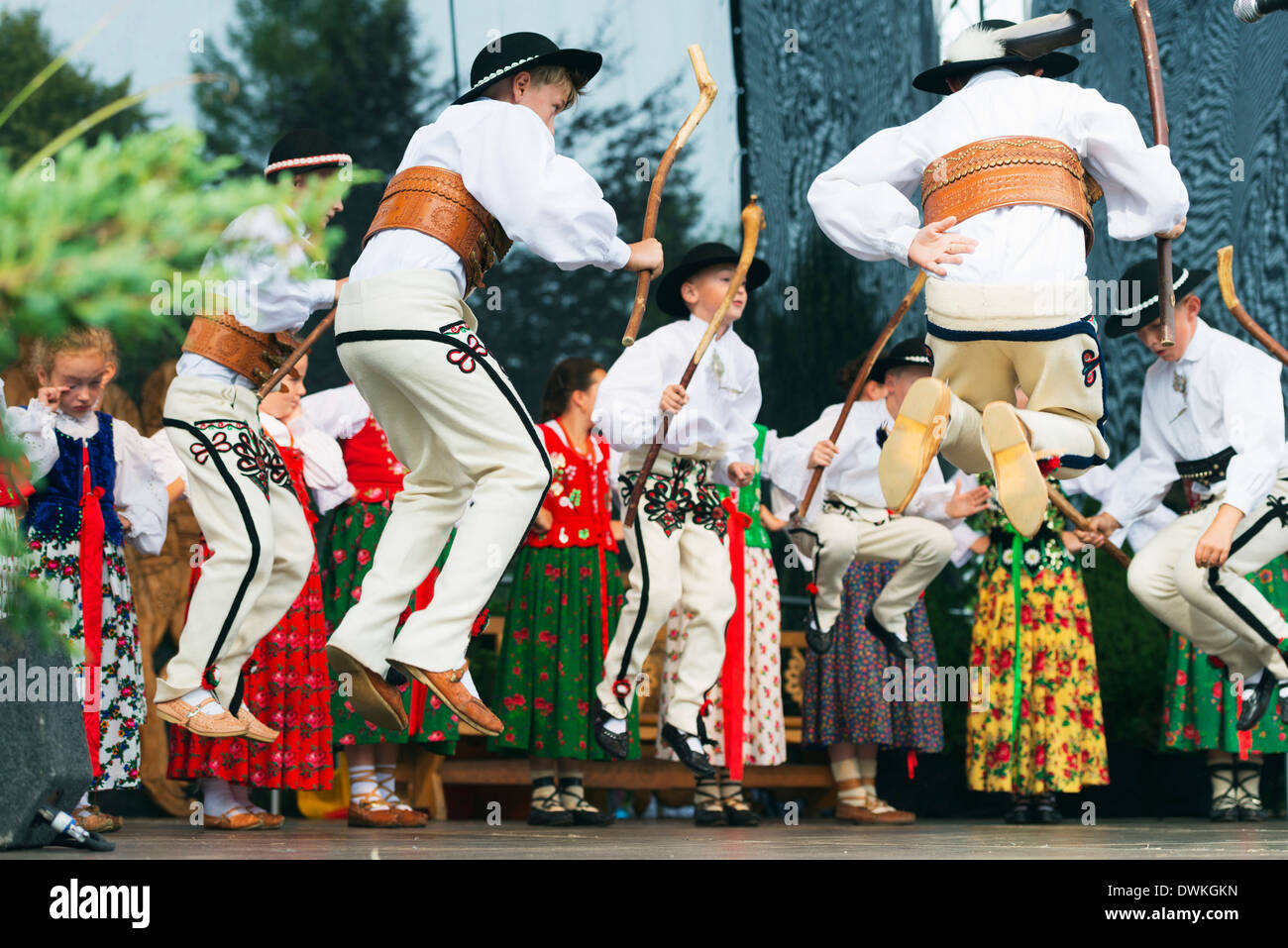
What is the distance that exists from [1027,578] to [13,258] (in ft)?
17.4

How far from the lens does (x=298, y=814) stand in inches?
272

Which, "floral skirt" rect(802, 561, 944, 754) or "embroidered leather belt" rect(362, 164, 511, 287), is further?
"floral skirt" rect(802, 561, 944, 754)

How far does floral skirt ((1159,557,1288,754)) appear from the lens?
20.5ft

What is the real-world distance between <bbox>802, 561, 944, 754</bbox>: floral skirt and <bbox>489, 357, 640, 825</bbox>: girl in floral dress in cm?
93

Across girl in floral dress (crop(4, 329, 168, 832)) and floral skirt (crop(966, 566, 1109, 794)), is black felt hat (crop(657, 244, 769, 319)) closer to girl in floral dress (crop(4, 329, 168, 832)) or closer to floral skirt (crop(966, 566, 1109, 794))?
floral skirt (crop(966, 566, 1109, 794))

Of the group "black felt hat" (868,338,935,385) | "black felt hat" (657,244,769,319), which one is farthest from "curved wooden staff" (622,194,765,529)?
"black felt hat" (868,338,935,385)

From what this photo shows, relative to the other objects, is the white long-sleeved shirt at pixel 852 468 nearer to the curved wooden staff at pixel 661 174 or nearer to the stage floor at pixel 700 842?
the stage floor at pixel 700 842

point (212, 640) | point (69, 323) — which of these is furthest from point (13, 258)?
point (212, 640)

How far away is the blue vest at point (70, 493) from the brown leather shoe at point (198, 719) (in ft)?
2.75

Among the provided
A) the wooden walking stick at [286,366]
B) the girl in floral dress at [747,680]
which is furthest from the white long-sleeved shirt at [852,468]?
the wooden walking stick at [286,366]

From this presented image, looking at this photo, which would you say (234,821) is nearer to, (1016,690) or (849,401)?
(849,401)

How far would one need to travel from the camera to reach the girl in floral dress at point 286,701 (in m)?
5.24

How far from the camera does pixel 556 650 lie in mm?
5945
